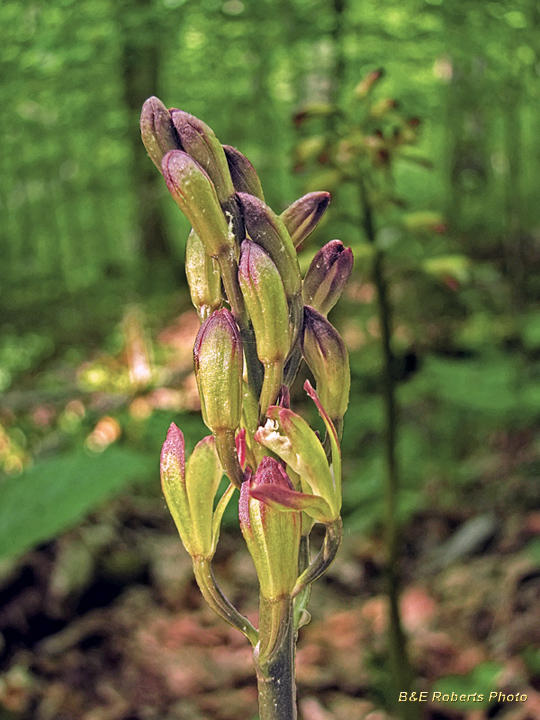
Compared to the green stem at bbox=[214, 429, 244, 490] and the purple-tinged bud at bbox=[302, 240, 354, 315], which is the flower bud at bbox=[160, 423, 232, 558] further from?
the purple-tinged bud at bbox=[302, 240, 354, 315]

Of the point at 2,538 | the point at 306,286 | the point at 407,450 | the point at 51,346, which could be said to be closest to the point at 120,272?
the point at 51,346

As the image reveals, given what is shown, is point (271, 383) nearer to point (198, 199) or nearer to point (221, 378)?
point (221, 378)

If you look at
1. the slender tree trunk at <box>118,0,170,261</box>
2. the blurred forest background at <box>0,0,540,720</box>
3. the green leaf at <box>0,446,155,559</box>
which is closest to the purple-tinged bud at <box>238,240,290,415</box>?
the blurred forest background at <box>0,0,540,720</box>

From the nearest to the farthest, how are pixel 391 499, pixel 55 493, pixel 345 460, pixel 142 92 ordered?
pixel 391 499
pixel 55 493
pixel 345 460
pixel 142 92

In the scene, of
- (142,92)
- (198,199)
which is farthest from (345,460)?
(142,92)

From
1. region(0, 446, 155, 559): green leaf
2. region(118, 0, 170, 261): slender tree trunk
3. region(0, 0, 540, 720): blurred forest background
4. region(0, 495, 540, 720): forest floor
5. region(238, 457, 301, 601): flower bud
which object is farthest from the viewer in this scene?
region(118, 0, 170, 261): slender tree trunk

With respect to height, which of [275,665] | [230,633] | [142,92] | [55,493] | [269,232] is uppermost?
[142,92]

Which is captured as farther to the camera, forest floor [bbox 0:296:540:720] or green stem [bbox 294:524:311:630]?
forest floor [bbox 0:296:540:720]

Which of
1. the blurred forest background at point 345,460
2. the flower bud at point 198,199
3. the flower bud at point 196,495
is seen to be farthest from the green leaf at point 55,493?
the flower bud at point 198,199
